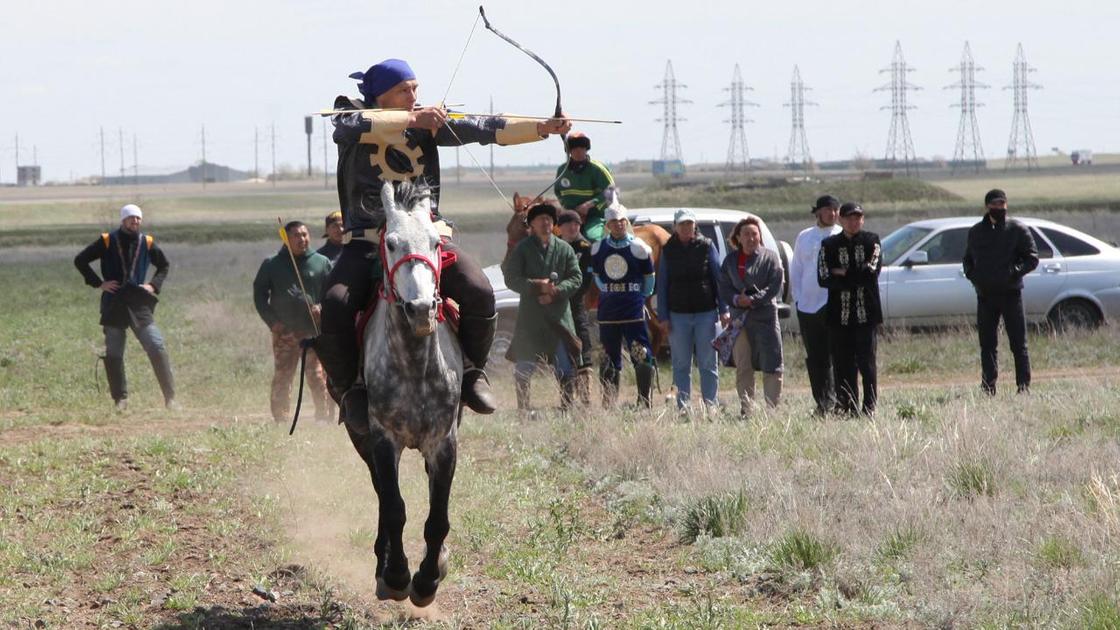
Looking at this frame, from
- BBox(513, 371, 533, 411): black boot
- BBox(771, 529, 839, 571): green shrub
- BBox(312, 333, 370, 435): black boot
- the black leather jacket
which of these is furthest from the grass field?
the black leather jacket

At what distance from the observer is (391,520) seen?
23.4ft

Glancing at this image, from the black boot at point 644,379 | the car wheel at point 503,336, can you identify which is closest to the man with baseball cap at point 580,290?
the black boot at point 644,379

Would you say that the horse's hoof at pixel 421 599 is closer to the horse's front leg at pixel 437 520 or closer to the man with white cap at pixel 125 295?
the horse's front leg at pixel 437 520

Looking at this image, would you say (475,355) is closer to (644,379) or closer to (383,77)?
(383,77)

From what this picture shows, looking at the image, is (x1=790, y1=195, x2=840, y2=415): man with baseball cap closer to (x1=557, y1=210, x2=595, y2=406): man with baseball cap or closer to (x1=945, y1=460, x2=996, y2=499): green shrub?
(x1=557, y1=210, x2=595, y2=406): man with baseball cap

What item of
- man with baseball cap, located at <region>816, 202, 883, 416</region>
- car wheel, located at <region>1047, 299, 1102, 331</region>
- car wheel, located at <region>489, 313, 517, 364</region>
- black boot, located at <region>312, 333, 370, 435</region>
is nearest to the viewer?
black boot, located at <region>312, 333, 370, 435</region>

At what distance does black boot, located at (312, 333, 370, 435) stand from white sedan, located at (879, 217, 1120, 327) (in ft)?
36.3

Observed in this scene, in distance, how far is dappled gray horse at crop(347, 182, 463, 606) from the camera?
6.95 m

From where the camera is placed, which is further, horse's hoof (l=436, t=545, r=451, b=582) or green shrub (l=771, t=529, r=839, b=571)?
green shrub (l=771, t=529, r=839, b=571)

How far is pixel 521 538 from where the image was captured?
8.46 metres

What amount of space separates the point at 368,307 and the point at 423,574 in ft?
4.76

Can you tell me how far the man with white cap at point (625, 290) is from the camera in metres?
13.2

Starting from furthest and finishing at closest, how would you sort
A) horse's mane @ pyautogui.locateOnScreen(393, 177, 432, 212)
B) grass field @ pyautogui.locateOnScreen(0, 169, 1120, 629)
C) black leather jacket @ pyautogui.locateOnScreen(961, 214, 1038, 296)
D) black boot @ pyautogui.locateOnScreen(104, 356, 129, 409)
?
black boot @ pyautogui.locateOnScreen(104, 356, 129, 409)
black leather jacket @ pyautogui.locateOnScreen(961, 214, 1038, 296)
horse's mane @ pyautogui.locateOnScreen(393, 177, 432, 212)
grass field @ pyautogui.locateOnScreen(0, 169, 1120, 629)

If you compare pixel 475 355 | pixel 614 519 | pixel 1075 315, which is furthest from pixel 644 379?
pixel 1075 315
